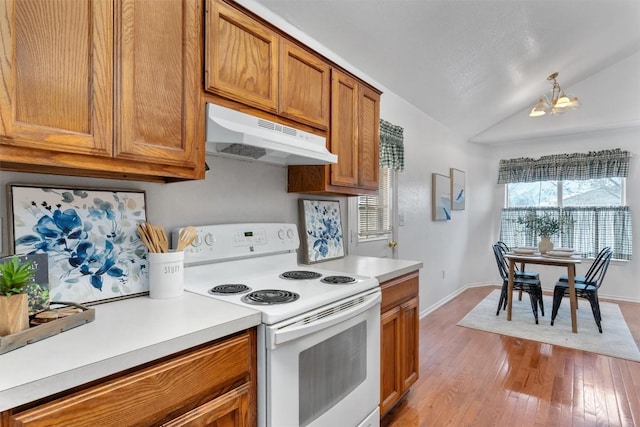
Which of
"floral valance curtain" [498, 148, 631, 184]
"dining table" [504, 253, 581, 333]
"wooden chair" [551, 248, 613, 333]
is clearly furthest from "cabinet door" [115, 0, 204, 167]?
"floral valance curtain" [498, 148, 631, 184]

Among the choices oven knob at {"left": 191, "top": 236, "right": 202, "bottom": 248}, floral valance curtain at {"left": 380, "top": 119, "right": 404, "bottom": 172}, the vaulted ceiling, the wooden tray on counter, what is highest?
the vaulted ceiling

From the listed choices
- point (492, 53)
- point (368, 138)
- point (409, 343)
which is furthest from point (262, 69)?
point (492, 53)

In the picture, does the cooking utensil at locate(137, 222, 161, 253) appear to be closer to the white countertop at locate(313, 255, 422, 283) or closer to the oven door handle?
the oven door handle

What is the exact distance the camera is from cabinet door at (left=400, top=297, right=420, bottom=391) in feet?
6.73

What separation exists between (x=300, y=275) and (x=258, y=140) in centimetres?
74

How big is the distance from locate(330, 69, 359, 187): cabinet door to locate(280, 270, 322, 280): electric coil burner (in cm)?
56

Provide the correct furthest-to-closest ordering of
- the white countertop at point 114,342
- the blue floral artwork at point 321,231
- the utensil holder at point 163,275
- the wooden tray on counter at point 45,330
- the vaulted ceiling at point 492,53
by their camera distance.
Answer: the vaulted ceiling at point 492,53 < the blue floral artwork at point 321,231 < the utensil holder at point 163,275 < the wooden tray on counter at point 45,330 < the white countertop at point 114,342

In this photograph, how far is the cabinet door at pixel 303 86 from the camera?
1.68 metres

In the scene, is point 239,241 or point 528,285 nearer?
point 239,241

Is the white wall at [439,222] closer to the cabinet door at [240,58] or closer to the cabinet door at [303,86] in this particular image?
the cabinet door at [303,86]

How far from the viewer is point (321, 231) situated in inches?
90.3

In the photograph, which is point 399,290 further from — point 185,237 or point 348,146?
point 185,237

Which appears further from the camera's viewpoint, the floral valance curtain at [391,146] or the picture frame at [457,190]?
the picture frame at [457,190]

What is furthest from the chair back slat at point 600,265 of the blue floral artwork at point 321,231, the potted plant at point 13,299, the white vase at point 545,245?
the potted plant at point 13,299
